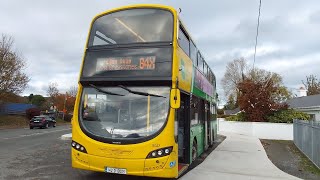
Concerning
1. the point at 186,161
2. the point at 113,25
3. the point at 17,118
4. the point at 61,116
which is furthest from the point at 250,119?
the point at 61,116

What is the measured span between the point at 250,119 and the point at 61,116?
1650 inches

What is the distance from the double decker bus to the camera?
7750 mm

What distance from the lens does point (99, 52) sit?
28.6 feet

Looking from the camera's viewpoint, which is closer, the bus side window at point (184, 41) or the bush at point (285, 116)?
the bus side window at point (184, 41)

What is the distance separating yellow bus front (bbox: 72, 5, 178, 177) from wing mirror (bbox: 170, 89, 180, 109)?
30 cm

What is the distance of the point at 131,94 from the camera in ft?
27.1

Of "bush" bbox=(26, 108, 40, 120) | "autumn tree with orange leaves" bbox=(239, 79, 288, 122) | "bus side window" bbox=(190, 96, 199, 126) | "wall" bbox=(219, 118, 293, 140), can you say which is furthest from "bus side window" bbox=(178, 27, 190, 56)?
"bush" bbox=(26, 108, 40, 120)

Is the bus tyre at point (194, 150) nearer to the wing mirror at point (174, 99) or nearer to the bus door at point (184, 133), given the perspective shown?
the bus door at point (184, 133)

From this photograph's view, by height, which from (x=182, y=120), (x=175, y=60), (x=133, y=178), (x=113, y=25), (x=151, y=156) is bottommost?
(x=133, y=178)

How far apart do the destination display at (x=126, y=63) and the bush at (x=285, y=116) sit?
23168 millimetres

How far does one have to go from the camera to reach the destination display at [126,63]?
8336 millimetres

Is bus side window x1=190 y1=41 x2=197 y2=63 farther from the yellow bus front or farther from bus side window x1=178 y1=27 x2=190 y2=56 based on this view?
the yellow bus front

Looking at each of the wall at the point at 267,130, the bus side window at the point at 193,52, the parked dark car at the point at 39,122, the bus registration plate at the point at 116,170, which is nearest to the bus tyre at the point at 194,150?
the bus side window at the point at 193,52

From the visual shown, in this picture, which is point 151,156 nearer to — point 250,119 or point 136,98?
point 136,98
